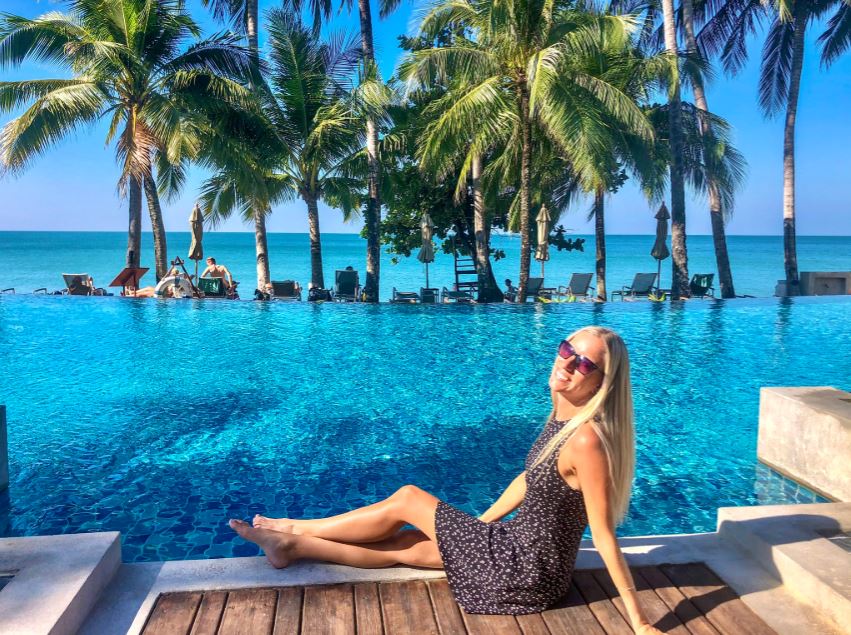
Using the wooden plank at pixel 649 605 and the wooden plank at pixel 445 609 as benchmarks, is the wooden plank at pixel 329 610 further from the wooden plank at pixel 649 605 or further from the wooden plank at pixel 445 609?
the wooden plank at pixel 649 605

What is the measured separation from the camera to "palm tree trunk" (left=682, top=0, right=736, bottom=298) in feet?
59.7

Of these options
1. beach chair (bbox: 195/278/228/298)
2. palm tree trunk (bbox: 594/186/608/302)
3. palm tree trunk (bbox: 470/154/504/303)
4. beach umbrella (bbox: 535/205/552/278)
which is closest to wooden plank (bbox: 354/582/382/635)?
beach chair (bbox: 195/278/228/298)

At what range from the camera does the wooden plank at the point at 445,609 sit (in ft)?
8.23

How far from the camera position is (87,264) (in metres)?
58.2

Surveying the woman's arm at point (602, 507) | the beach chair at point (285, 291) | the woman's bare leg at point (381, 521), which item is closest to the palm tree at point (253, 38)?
the beach chair at point (285, 291)

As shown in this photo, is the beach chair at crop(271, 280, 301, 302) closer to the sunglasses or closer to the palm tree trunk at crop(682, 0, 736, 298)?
the palm tree trunk at crop(682, 0, 736, 298)

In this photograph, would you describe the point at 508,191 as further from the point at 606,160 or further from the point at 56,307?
the point at 56,307

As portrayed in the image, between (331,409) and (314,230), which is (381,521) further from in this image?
(314,230)

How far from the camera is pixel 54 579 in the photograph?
259cm

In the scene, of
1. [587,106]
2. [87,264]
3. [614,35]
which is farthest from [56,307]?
[87,264]

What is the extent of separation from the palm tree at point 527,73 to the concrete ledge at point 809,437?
1018 centimetres

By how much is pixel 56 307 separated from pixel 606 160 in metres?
11.8

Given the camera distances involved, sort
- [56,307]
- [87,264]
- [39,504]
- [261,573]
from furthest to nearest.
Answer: [87,264] → [56,307] → [39,504] → [261,573]

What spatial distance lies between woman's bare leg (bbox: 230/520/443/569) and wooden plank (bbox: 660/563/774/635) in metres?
0.98
